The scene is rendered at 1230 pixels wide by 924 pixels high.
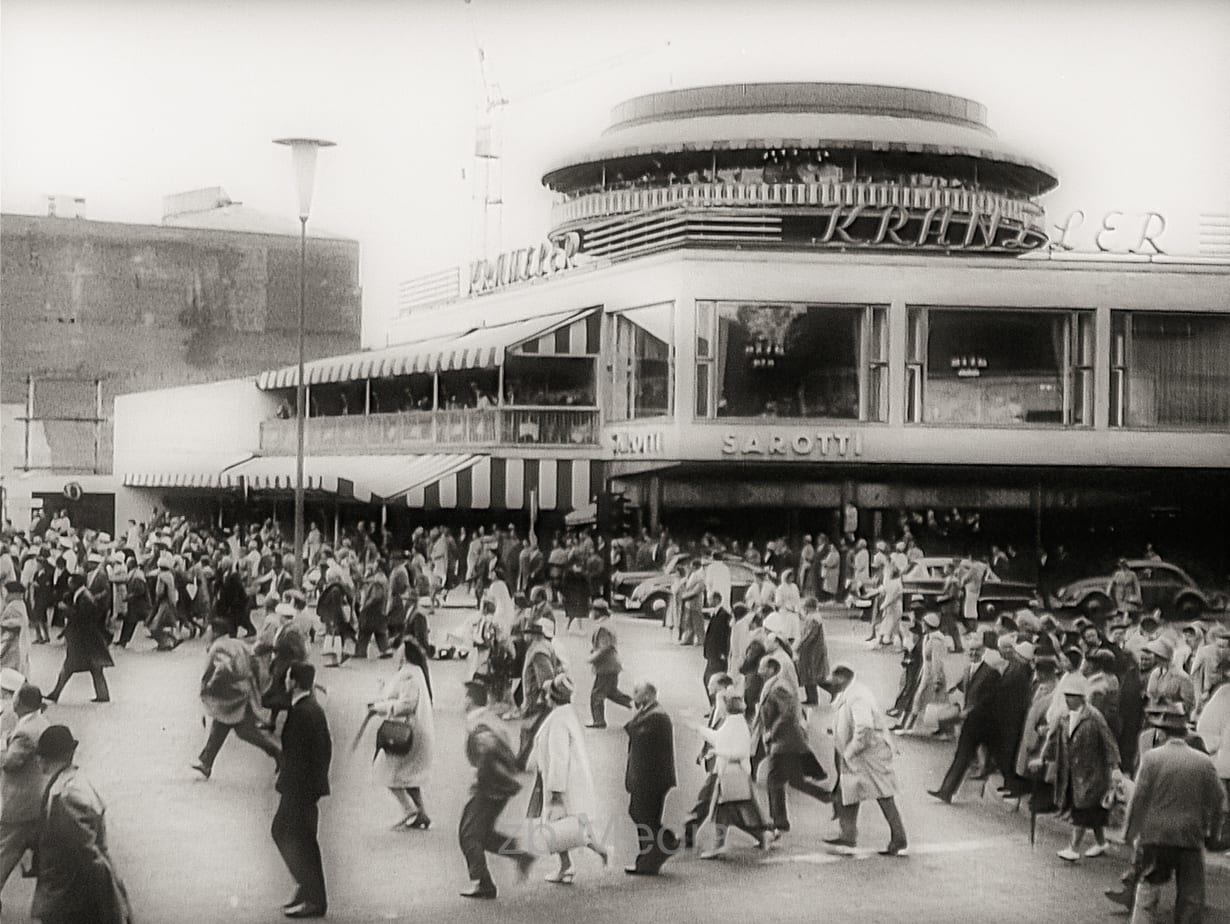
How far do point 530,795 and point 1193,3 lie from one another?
7185mm

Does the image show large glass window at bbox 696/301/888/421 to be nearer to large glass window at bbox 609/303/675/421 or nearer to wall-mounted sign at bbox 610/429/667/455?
large glass window at bbox 609/303/675/421

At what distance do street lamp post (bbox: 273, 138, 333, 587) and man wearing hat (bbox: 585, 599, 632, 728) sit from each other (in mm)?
2067

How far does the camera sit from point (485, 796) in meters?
9.70

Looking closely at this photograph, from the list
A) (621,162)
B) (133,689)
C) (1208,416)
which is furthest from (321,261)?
(1208,416)

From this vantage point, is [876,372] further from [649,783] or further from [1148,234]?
[649,783]

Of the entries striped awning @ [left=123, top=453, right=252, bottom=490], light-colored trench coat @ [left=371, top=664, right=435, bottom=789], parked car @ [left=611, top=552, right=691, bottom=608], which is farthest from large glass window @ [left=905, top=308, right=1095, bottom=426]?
striped awning @ [left=123, top=453, right=252, bottom=490]

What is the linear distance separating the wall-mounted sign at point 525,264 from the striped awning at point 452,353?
0.32 meters

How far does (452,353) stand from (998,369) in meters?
3.84

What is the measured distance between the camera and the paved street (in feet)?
31.5

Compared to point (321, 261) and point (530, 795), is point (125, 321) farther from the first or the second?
point (530, 795)

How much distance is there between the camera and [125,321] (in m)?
10.7

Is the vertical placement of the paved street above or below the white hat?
below

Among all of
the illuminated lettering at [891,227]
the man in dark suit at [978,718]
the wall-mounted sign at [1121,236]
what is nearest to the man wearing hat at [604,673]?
the man in dark suit at [978,718]

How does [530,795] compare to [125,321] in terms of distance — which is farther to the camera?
[125,321]
